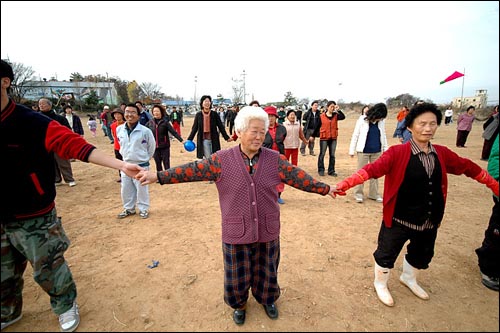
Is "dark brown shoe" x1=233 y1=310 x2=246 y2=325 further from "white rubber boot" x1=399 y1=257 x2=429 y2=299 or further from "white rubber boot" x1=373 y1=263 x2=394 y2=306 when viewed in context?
"white rubber boot" x1=399 y1=257 x2=429 y2=299

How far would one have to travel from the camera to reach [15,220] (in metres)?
2.10

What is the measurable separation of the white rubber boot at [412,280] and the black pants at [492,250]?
3.06 ft

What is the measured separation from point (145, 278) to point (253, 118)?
250cm

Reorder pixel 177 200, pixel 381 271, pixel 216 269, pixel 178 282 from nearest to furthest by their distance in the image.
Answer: pixel 381 271 < pixel 178 282 < pixel 216 269 < pixel 177 200

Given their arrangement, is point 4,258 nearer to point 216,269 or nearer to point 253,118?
point 216,269

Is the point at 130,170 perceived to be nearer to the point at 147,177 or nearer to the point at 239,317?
the point at 147,177

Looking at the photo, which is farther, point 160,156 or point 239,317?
point 160,156

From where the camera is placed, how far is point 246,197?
→ 2.17m

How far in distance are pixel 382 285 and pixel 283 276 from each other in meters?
1.12

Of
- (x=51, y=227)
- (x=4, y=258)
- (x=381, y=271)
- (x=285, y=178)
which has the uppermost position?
(x=285, y=178)

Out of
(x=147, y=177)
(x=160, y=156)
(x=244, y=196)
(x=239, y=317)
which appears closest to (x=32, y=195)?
(x=147, y=177)

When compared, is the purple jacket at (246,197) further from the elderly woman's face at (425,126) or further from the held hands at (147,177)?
the elderly woman's face at (425,126)

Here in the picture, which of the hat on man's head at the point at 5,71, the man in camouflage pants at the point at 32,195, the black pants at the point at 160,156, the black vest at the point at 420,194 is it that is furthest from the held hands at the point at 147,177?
the black pants at the point at 160,156

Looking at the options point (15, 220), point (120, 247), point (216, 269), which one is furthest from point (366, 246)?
point (15, 220)
